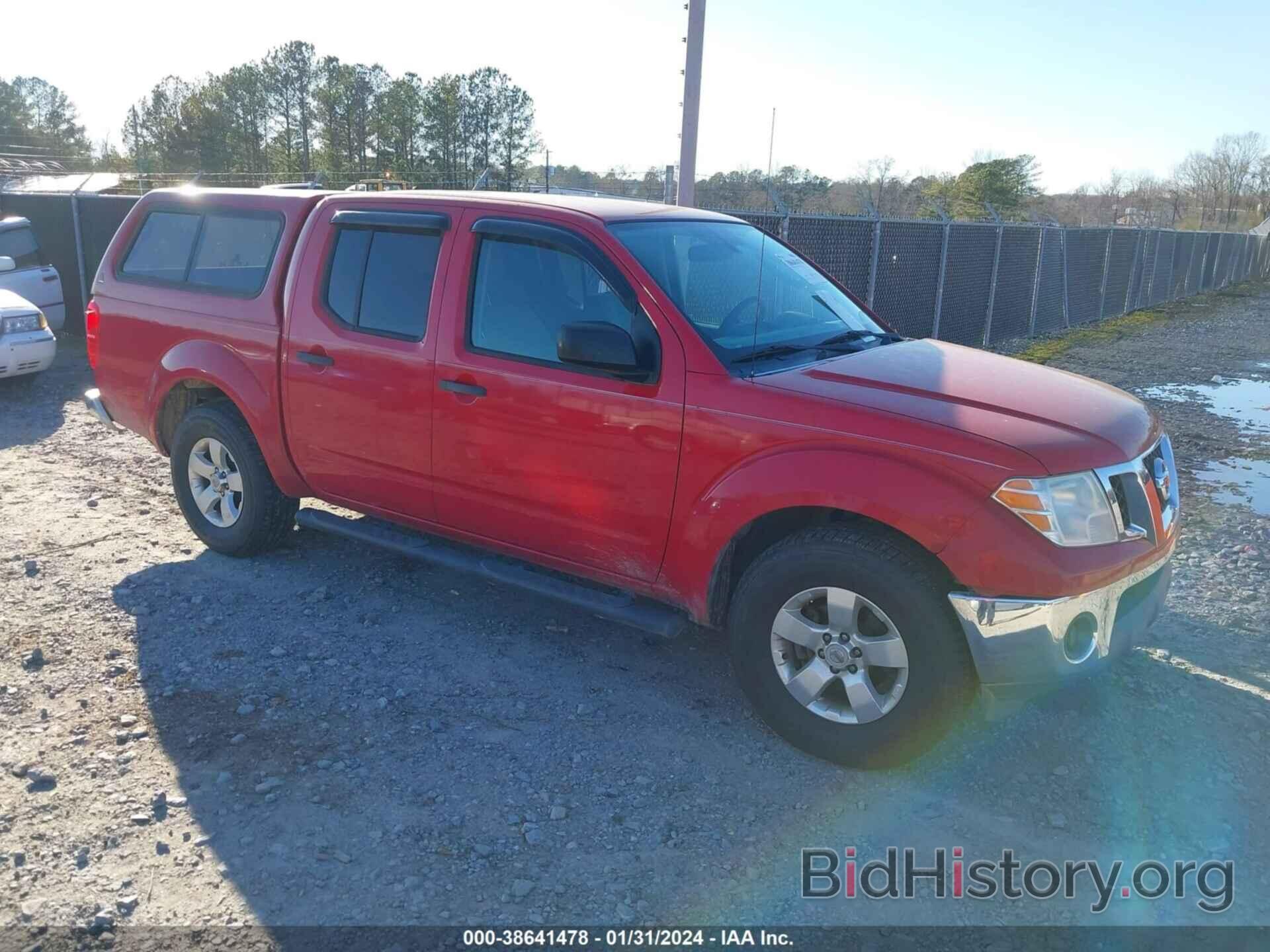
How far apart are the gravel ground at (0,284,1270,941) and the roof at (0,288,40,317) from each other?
5.13 m

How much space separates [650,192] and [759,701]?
11.9 m

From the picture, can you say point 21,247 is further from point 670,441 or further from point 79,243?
point 670,441

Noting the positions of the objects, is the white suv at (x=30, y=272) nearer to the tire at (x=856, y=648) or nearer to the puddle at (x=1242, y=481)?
the tire at (x=856, y=648)

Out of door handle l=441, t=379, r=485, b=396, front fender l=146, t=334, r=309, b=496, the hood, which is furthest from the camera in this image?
front fender l=146, t=334, r=309, b=496

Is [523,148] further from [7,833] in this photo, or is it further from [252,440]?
[7,833]

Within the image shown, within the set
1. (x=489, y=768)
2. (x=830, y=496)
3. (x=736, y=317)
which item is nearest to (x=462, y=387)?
(x=736, y=317)

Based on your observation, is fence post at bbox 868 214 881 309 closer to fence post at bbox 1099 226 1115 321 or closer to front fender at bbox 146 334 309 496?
front fender at bbox 146 334 309 496

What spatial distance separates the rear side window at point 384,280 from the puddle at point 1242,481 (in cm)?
563

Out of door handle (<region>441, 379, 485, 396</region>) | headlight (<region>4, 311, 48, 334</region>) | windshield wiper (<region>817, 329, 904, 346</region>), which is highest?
windshield wiper (<region>817, 329, 904, 346</region>)

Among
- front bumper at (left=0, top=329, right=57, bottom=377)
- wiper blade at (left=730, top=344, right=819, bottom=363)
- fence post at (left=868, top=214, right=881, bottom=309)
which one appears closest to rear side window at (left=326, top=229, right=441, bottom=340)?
wiper blade at (left=730, top=344, right=819, bottom=363)

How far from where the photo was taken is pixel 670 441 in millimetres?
3807

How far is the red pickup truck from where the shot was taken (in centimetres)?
333

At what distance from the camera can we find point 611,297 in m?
4.09

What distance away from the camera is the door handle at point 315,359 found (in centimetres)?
479
